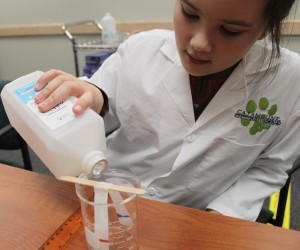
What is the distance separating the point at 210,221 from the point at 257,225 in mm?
83

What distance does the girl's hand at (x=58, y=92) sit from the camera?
0.53 meters

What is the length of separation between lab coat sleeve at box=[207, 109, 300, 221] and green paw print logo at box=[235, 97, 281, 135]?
0.15 feet

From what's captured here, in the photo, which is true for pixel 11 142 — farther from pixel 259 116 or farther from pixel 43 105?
pixel 259 116

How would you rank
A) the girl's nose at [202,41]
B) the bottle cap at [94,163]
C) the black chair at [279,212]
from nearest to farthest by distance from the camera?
the bottle cap at [94,163] → the girl's nose at [202,41] → the black chair at [279,212]

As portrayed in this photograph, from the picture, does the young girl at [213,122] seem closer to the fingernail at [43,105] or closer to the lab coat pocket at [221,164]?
the lab coat pocket at [221,164]

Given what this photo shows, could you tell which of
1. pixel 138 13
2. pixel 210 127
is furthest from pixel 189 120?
pixel 138 13

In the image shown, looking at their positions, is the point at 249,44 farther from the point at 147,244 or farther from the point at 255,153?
the point at 147,244

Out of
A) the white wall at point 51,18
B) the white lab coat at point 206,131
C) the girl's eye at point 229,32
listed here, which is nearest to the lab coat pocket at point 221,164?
the white lab coat at point 206,131

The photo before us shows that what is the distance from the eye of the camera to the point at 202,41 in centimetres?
59

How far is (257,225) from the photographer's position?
1.84 feet

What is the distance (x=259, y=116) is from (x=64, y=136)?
491 mm

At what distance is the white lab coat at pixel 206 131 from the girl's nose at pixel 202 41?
0.64 ft

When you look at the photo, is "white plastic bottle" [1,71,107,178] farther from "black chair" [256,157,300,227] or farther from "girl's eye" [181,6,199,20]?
"black chair" [256,157,300,227]

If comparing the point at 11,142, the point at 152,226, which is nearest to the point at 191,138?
the point at 152,226
